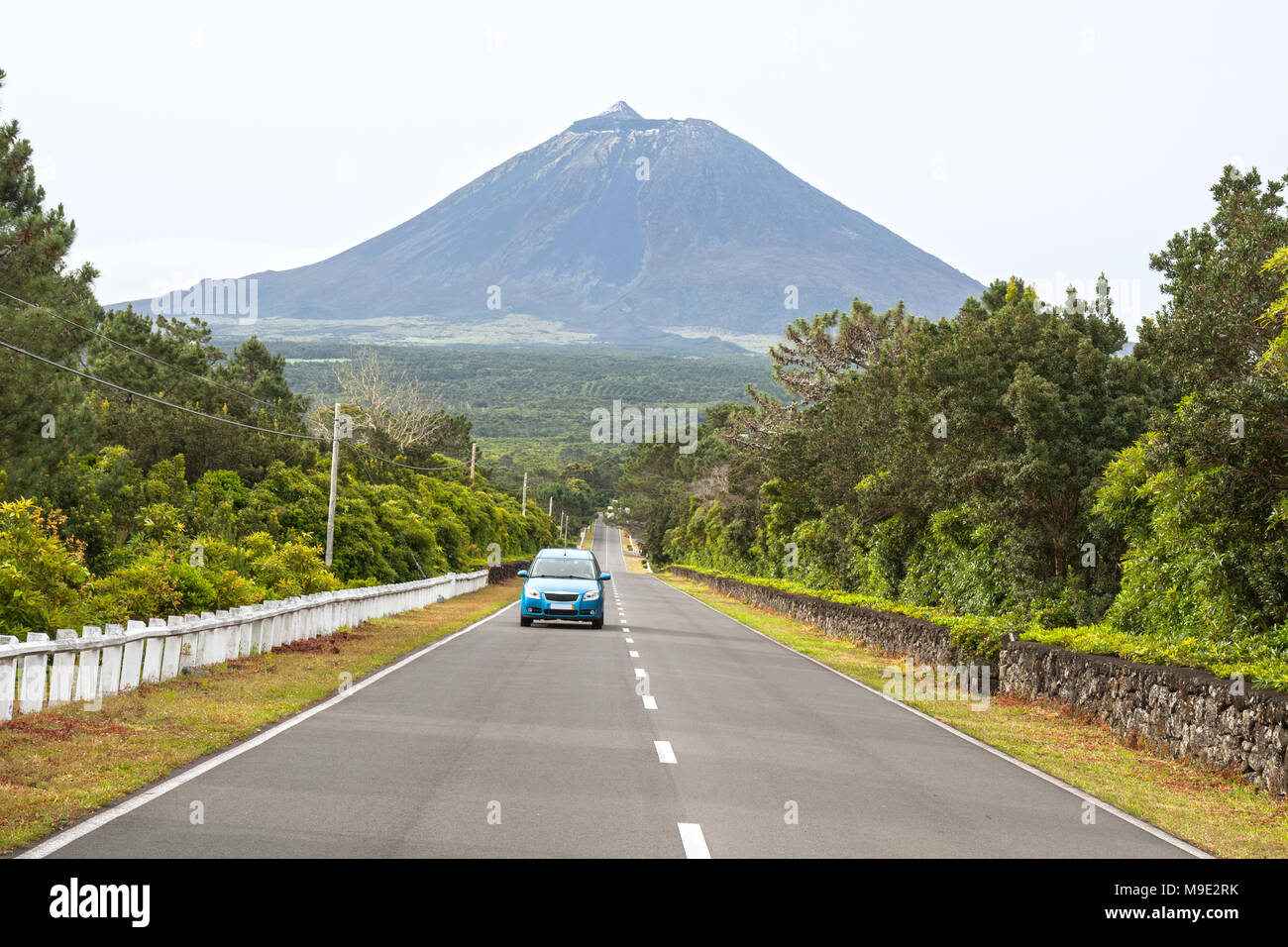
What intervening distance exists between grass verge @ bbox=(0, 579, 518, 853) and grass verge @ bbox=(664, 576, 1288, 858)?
7.51 metres

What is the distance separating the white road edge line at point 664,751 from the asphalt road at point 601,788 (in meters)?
0.03

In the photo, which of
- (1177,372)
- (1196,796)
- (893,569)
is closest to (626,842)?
(1196,796)

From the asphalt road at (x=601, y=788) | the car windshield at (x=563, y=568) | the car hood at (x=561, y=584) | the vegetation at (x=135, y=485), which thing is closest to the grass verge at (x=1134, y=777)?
the asphalt road at (x=601, y=788)

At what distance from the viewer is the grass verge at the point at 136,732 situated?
27.2 ft

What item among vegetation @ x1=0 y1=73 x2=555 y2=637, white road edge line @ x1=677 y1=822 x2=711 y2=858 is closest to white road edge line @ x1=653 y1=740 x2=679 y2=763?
white road edge line @ x1=677 y1=822 x2=711 y2=858

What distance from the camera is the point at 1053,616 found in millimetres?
23828

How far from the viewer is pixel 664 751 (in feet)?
38.0

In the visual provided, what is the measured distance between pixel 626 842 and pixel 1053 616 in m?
18.0

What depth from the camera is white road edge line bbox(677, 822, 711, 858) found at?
7.36 metres

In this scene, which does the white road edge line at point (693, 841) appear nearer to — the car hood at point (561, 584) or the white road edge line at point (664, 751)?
the white road edge line at point (664, 751)

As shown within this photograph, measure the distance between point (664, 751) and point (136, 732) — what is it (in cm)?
474

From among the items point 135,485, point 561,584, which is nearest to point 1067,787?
point 561,584

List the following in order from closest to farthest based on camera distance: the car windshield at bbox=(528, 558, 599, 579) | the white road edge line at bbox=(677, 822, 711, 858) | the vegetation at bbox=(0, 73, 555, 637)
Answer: the white road edge line at bbox=(677, 822, 711, 858) < the vegetation at bbox=(0, 73, 555, 637) < the car windshield at bbox=(528, 558, 599, 579)

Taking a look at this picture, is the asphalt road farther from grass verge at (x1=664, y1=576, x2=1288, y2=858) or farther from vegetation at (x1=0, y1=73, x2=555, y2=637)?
vegetation at (x1=0, y1=73, x2=555, y2=637)
